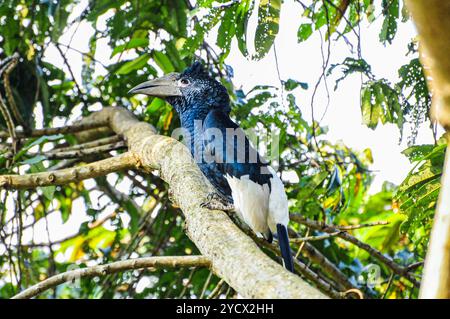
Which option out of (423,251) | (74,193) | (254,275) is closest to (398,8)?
(423,251)

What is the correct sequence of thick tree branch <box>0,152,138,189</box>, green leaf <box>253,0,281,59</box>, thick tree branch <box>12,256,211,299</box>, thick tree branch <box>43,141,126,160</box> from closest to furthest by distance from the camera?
1. thick tree branch <box>12,256,211,299</box>
2. green leaf <box>253,0,281,59</box>
3. thick tree branch <box>0,152,138,189</box>
4. thick tree branch <box>43,141,126,160</box>

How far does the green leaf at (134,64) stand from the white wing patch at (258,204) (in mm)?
1126

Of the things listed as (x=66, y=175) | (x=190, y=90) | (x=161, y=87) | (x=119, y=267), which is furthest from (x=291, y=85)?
(x=119, y=267)

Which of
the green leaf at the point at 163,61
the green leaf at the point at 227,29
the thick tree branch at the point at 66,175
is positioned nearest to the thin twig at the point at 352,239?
the thick tree branch at the point at 66,175

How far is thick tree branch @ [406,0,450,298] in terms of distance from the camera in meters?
0.76

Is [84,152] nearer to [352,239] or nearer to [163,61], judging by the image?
[163,61]

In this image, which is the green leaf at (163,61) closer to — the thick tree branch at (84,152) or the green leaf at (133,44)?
the green leaf at (133,44)

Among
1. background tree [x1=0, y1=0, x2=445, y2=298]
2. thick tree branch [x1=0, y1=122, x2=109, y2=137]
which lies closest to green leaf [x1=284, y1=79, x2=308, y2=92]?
background tree [x1=0, y1=0, x2=445, y2=298]

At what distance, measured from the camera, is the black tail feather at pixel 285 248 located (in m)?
2.64

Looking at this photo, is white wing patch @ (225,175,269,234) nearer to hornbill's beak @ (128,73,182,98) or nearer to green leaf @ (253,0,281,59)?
green leaf @ (253,0,281,59)

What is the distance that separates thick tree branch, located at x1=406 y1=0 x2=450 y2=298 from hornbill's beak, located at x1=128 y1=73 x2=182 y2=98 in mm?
2758

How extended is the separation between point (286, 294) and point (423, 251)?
96.0 inches

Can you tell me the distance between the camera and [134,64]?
3.75m

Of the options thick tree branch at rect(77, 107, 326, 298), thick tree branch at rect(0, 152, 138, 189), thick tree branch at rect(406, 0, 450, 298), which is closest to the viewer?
thick tree branch at rect(406, 0, 450, 298)
